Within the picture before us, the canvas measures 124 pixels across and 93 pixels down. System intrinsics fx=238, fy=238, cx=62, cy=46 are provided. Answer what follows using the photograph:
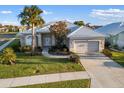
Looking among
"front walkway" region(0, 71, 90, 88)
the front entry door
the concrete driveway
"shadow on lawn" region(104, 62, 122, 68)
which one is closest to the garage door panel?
the concrete driveway

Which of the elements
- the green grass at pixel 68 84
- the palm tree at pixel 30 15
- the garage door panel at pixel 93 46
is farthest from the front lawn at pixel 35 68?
the garage door panel at pixel 93 46

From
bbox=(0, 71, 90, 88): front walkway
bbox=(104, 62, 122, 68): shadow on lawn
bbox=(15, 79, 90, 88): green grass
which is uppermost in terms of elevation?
bbox=(15, 79, 90, 88): green grass

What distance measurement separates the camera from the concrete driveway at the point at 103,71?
49.8 feet

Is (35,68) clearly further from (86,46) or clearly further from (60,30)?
(86,46)

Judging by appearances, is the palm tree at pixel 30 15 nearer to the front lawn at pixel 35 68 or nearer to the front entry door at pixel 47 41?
the front lawn at pixel 35 68

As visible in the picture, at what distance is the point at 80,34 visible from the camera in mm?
28281

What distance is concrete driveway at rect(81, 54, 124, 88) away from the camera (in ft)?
49.8

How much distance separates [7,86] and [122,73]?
855 cm

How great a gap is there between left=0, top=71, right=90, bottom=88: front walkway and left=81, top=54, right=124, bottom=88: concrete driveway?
105 centimetres

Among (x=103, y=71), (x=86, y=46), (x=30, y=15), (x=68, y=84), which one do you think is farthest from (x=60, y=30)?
(x=68, y=84)

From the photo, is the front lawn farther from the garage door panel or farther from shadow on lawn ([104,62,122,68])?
the garage door panel

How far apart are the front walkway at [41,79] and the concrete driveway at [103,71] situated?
1.05 meters
